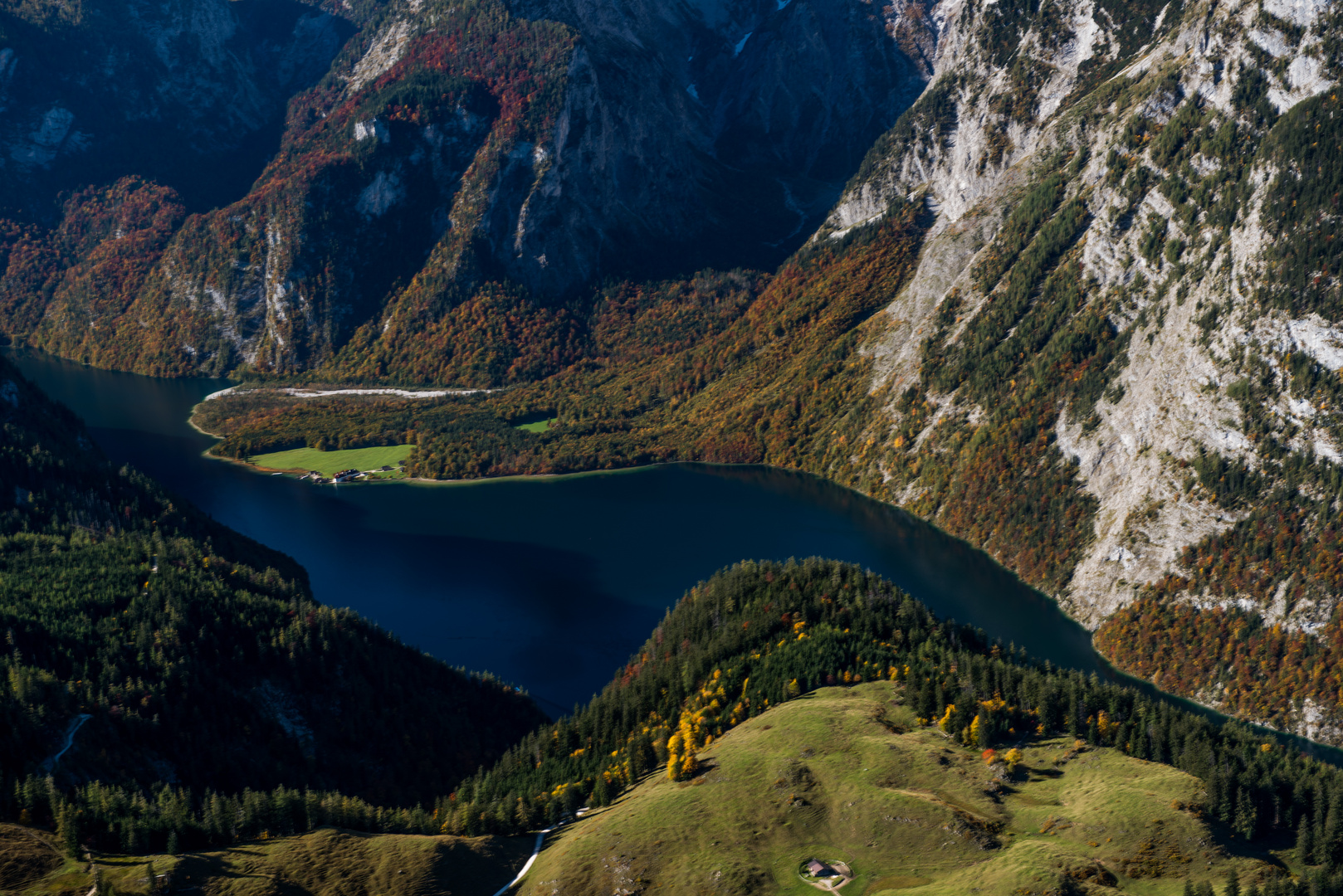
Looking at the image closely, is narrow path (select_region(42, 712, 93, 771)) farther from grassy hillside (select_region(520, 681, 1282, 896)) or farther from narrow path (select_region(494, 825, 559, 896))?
grassy hillside (select_region(520, 681, 1282, 896))

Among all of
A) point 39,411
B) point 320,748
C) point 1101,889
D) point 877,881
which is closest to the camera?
point 1101,889

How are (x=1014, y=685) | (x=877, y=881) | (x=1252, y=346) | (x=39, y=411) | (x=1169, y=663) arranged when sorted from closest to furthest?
(x=877, y=881) < (x=1014, y=685) < (x=1169, y=663) < (x=1252, y=346) < (x=39, y=411)

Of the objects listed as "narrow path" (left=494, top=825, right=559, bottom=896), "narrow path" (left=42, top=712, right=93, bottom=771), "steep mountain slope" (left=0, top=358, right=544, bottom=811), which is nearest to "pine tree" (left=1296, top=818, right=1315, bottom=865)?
"narrow path" (left=494, top=825, right=559, bottom=896)

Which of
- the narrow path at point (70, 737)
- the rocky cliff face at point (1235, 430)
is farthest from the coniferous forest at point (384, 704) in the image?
the rocky cliff face at point (1235, 430)

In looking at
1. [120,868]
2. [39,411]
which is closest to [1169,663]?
[120,868]

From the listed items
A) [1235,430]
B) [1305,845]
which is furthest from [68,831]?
[1235,430]

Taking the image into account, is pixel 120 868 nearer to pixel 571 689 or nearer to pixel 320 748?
pixel 320 748

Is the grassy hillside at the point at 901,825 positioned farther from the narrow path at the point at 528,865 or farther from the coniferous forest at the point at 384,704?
the coniferous forest at the point at 384,704
